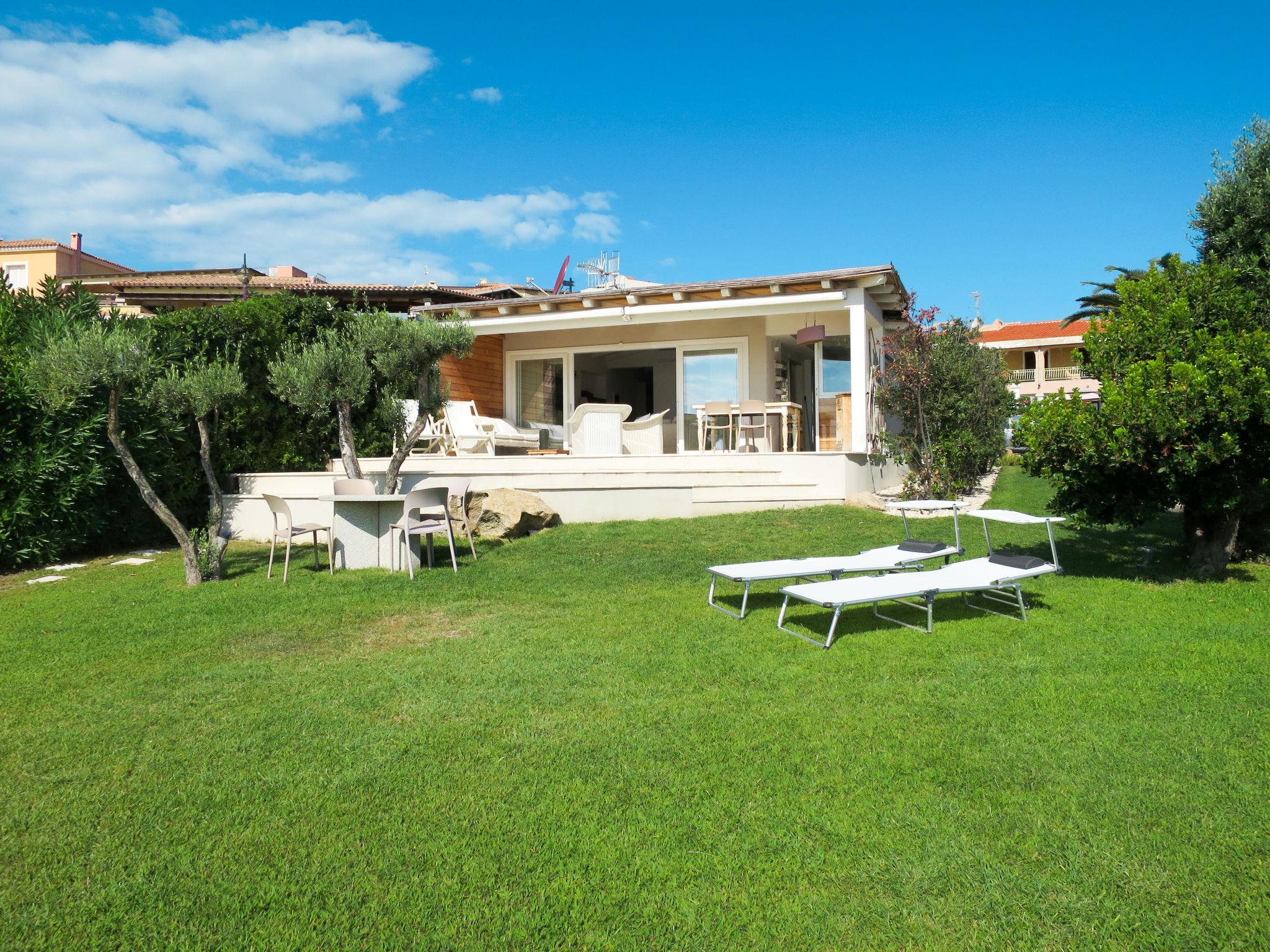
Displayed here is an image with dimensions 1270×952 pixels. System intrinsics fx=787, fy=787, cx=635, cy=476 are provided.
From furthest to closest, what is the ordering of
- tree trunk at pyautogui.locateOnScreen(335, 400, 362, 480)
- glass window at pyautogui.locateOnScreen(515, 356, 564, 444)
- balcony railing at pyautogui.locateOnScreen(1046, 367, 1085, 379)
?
balcony railing at pyautogui.locateOnScreen(1046, 367, 1085, 379), glass window at pyautogui.locateOnScreen(515, 356, 564, 444), tree trunk at pyautogui.locateOnScreen(335, 400, 362, 480)

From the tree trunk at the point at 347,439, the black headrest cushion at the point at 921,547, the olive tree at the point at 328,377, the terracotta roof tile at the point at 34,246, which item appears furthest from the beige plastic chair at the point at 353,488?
the terracotta roof tile at the point at 34,246

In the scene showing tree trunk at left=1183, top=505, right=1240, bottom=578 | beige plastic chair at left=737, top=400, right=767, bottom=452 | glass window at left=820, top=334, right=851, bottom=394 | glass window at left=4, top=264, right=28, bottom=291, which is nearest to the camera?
tree trunk at left=1183, top=505, right=1240, bottom=578

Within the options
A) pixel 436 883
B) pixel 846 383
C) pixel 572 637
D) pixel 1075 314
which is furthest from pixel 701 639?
pixel 1075 314

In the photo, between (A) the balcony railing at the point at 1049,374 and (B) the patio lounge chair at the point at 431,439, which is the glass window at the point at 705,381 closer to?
(B) the patio lounge chair at the point at 431,439

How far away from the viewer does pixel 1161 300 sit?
7.23 m

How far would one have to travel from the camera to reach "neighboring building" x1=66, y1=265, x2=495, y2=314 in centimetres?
1848

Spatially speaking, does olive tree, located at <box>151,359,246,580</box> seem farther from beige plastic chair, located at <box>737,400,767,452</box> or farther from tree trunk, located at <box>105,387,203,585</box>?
beige plastic chair, located at <box>737,400,767,452</box>

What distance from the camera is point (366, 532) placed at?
29.2 ft

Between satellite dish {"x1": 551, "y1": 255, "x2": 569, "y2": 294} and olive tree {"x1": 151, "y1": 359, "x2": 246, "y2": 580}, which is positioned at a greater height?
satellite dish {"x1": 551, "y1": 255, "x2": 569, "y2": 294}

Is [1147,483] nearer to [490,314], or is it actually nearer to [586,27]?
[490,314]

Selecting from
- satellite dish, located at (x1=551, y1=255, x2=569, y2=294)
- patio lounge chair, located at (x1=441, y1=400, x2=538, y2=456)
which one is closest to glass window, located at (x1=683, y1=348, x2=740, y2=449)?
patio lounge chair, located at (x1=441, y1=400, x2=538, y2=456)

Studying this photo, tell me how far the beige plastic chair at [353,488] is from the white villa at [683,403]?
1.57 m

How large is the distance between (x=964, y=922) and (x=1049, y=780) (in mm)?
1103

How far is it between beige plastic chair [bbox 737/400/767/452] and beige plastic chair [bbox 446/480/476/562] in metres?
4.75
